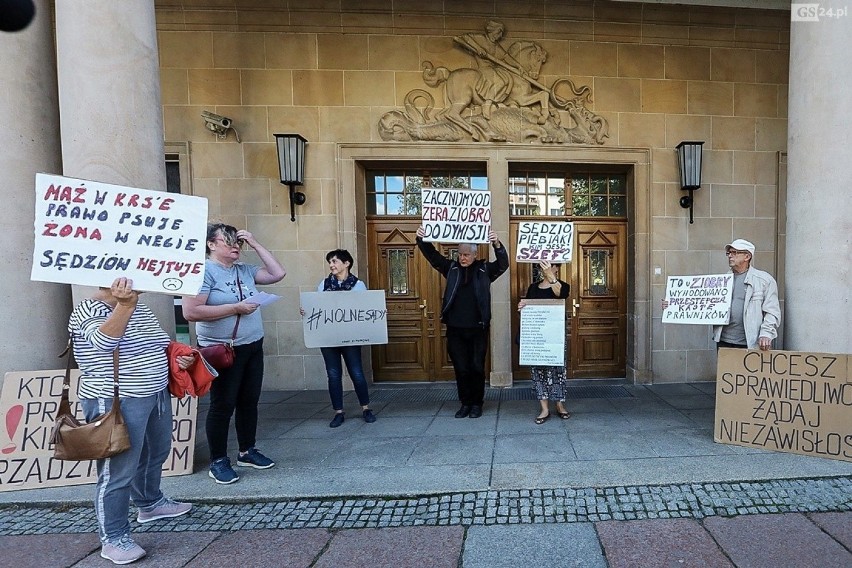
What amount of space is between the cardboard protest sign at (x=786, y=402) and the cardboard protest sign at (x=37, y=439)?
4695mm

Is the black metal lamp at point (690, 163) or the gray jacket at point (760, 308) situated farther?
the black metal lamp at point (690, 163)

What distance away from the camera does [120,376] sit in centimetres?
216

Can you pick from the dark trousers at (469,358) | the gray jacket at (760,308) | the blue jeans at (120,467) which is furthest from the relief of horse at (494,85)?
the blue jeans at (120,467)

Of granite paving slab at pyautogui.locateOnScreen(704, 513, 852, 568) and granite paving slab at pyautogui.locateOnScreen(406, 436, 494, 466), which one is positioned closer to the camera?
granite paving slab at pyautogui.locateOnScreen(704, 513, 852, 568)

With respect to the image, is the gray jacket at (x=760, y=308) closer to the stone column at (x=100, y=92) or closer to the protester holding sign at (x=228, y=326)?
the protester holding sign at (x=228, y=326)

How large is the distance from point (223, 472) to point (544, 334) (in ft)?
10.3

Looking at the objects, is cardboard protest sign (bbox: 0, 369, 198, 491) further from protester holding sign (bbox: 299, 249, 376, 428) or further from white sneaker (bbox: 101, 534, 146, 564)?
protester holding sign (bbox: 299, 249, 376, 428)

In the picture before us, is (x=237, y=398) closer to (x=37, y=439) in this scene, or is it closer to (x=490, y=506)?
(x=37, y=439)

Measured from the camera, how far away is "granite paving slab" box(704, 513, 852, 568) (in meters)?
2.12

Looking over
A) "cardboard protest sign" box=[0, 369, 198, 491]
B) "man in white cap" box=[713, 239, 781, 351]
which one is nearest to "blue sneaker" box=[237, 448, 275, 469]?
"cardboard protest sign" box=[0, 369, 198, 491]

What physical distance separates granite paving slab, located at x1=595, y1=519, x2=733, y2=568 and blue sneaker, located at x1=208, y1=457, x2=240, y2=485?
103 inches

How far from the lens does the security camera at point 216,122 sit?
5.39 metres

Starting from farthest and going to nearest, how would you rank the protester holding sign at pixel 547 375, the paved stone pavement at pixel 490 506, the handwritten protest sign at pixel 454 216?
1. the protester holding sign at pixel 547 375
2. the handwritten protest sign at pixel 454 216
3. the paved stone pavement at pixel 490 506

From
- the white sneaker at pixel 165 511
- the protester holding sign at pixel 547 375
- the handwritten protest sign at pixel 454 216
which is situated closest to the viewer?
the white sneaker at pixel 165 511
